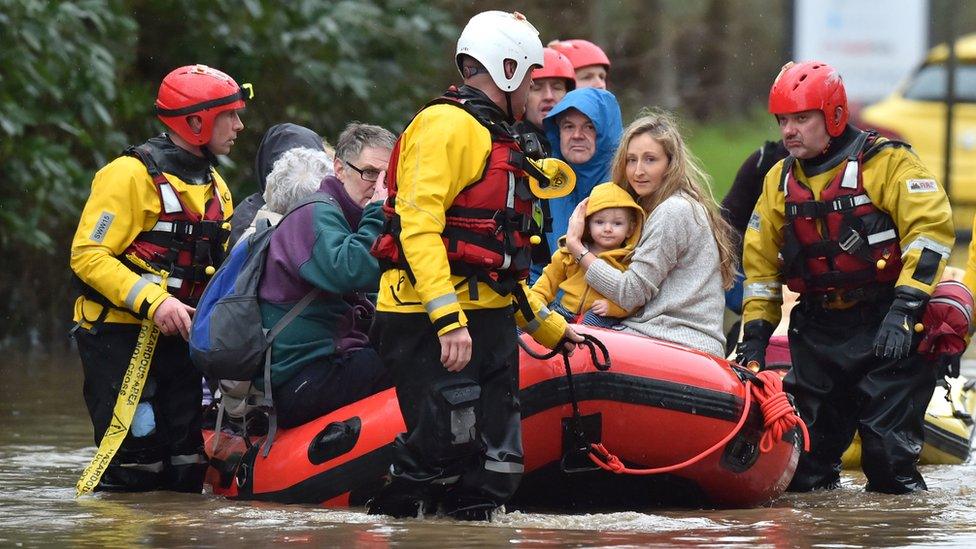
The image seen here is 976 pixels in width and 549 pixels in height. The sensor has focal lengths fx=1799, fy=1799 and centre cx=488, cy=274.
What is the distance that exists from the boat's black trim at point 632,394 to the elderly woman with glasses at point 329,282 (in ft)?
2.47

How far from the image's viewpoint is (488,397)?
20.7 ft

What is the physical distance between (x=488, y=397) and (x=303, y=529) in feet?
2.58

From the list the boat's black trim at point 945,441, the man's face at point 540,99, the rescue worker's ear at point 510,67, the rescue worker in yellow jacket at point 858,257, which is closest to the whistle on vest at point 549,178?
the rescue worker's ear at point 510,67

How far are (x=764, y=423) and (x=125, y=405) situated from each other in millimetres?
2572

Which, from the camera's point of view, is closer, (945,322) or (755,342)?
(945,322)

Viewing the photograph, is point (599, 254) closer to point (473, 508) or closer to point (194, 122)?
point (473, 508)

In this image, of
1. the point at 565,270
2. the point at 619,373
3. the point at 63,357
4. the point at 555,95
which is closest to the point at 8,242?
the point at 63,357

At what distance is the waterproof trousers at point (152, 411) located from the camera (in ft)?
24.4

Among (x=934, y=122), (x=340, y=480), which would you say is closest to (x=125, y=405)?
(x=340, y=480)

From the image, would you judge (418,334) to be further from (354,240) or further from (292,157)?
(292,157)

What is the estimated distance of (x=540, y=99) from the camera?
917cm

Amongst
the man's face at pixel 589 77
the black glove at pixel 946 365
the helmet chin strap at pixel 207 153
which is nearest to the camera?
the helmet chin strap at pixel 207 153

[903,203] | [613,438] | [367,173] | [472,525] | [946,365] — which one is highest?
[367,173]

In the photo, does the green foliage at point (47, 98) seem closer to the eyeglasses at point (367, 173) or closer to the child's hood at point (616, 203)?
the eyeglasses at point (367, 173)
